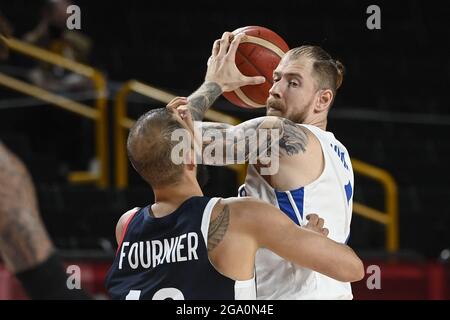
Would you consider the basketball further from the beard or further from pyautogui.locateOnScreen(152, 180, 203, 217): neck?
pyautogui.locateOnScreen(152, 180, 203, 217): neck

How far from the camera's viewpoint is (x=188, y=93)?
970cm

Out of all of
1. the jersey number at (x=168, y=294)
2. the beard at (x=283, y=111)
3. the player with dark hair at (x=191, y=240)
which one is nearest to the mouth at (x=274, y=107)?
the beard at (x=283, y=111)

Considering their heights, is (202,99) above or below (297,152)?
above

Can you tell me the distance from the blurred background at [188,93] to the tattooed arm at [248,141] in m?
2.90

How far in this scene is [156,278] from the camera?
9.81 ft

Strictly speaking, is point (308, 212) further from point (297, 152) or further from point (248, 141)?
point (248, 141)

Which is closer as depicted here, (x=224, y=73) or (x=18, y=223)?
(x=18, y=223)

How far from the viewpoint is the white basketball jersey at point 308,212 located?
348 centimetres

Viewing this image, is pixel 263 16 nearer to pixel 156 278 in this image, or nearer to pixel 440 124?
pixel 440 124

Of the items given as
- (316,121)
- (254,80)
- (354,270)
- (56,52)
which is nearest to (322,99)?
(316,121)

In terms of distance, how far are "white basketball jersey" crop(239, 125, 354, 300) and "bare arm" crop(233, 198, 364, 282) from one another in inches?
17.5

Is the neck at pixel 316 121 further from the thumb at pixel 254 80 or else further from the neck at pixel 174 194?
the neck at pixel 174 194

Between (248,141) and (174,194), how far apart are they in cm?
52
